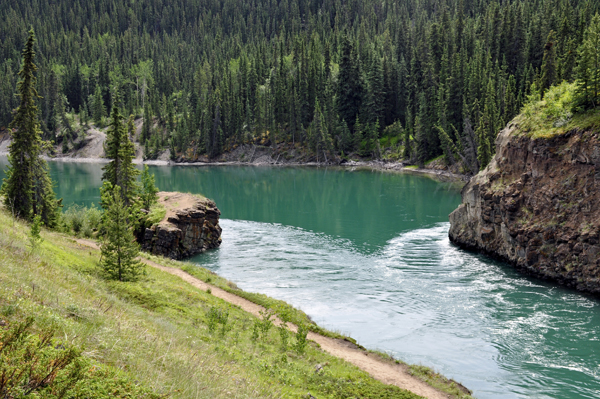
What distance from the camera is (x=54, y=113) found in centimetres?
17825

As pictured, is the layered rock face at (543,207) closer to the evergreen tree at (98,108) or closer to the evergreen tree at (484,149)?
the evergreen tree at (484,149)

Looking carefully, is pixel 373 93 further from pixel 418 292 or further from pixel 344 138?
pixel 418 292

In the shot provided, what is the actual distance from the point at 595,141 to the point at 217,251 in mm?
34039

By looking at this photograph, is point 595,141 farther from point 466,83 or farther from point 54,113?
point 54,113

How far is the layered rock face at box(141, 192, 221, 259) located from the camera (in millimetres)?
46188

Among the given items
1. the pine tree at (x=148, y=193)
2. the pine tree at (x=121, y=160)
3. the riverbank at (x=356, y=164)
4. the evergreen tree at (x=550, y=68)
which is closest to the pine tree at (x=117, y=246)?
the pine tree at (x=121, y=160)

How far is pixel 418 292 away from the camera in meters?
35.6

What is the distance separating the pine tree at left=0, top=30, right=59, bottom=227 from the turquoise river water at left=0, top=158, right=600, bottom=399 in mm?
15028

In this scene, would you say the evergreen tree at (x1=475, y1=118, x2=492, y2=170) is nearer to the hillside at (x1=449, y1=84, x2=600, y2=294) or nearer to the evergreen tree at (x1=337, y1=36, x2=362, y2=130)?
the hillside at (x1=449, y1=84, x2=600, y2=294)

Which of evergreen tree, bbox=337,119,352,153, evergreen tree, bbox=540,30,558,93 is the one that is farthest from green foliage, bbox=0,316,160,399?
evergreen tree, bbox=337,119,352,153

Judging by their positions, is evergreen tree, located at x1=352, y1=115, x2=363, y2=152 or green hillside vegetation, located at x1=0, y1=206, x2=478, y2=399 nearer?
green hillside vegetation, located at x1=0, y1=206, x2=478, y2=399

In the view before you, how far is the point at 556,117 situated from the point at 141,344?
3821 cm

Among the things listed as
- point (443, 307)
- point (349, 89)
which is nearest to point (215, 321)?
point (443, 307)

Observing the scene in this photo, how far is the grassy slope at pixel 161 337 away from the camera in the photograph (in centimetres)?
1021
